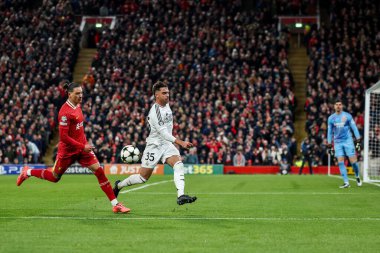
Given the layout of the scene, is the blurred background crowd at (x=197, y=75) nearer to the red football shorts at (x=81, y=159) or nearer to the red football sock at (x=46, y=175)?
the red football sock at (x=46, y=175)

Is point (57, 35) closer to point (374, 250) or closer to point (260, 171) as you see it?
point (260, 171)

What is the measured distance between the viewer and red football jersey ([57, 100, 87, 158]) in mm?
12141

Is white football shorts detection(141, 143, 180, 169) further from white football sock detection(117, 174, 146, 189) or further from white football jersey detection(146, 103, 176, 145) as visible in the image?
white football sock detection(117, 174, 146, 189)

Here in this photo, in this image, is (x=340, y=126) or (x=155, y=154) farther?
(x=340, y=126)

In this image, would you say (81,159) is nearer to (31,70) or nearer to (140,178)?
(140,178)

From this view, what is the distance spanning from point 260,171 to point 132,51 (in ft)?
42.7

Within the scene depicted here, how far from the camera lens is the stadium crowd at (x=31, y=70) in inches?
1527

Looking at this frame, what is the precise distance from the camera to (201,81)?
40.7m

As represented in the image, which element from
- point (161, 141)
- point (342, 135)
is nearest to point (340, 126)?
point (342, 135)

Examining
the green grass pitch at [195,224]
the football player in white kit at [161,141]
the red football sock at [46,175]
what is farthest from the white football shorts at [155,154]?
the red football sock at [46,175]

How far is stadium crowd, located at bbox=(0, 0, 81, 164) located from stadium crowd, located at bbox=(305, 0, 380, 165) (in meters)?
15.1

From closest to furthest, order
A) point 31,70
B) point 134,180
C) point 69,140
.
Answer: point 69,140
point 134,180
point 31,70

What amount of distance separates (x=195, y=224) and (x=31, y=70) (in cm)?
3510

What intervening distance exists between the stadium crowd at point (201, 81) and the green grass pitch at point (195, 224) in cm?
2026
